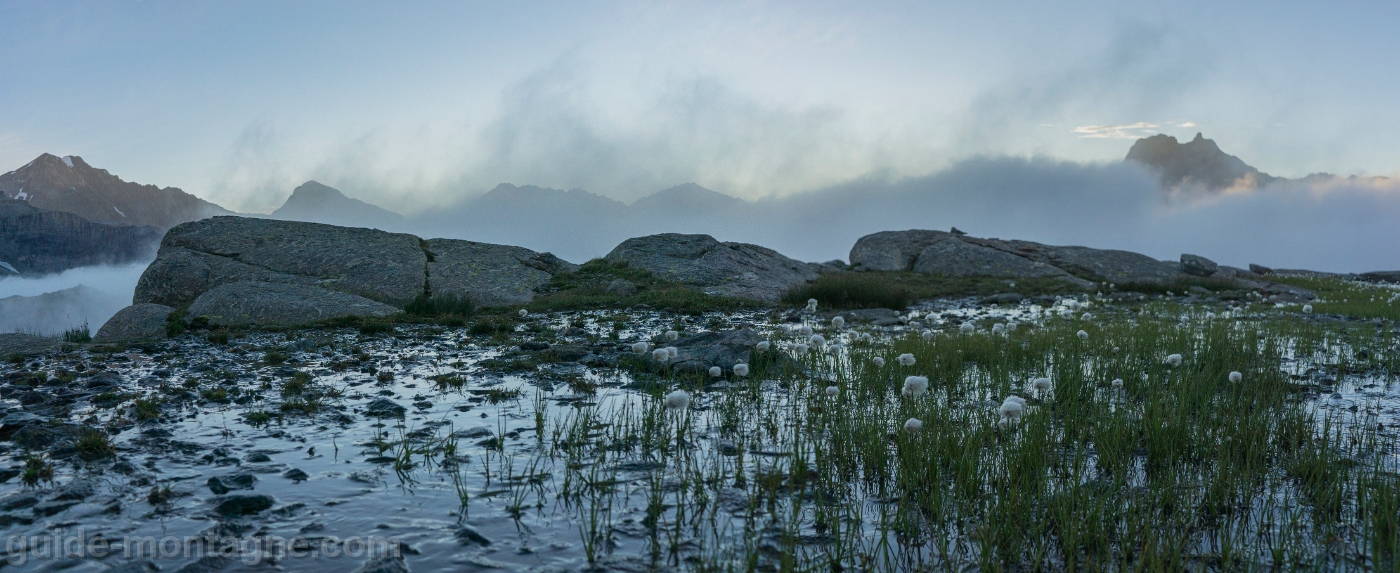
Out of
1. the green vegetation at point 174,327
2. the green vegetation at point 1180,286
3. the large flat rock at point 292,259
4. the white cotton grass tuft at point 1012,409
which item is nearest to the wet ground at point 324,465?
the white cotton grass tuft at point 1012,409

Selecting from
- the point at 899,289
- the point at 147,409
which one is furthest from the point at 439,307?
the point at 899,289

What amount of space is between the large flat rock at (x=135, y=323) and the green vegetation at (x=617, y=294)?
7635mm

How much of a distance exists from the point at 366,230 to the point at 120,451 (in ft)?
64.1

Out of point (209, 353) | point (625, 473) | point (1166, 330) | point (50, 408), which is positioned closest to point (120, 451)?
point (50, 408)

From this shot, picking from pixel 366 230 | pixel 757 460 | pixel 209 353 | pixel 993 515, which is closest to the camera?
pixel 993 515

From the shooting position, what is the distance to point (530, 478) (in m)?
4.63

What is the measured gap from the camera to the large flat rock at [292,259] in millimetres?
19391

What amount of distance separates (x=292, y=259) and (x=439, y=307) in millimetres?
8094

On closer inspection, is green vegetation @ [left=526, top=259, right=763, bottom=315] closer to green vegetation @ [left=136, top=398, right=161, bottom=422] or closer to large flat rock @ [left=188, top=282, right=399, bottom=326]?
large flat rock @ [left=188, top=282, right=399, bottom=326]

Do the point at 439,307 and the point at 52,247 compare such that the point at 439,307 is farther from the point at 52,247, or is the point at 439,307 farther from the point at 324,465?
the point at 52,247

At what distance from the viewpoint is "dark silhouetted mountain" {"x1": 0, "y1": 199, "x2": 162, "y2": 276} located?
188750 mm

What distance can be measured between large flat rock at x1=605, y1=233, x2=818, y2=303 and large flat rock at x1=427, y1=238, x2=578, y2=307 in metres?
2.77

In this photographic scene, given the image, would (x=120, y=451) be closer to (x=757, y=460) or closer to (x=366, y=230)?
→ (x=757, y=460)

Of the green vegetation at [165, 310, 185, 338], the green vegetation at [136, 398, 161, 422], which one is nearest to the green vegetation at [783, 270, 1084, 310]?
the green vegetation at [165, 310, 185, 338]
